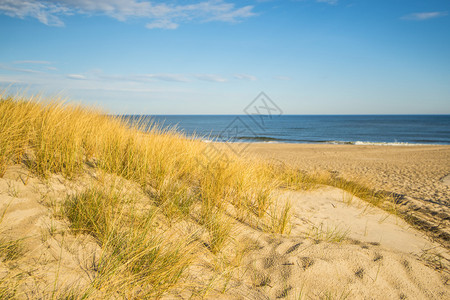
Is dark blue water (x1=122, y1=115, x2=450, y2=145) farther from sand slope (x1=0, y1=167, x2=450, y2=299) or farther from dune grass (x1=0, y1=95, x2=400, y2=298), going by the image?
sand slope (x1=0, y1=167, x2=450, y2=299)

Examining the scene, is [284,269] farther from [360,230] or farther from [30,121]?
[30,121]

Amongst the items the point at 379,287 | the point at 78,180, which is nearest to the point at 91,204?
the point at 78,180

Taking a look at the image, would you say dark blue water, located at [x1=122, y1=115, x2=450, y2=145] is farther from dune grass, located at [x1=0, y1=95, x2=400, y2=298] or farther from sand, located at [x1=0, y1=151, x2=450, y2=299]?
sand, located at [x1=0, y1=151, x2=450, y2=299]

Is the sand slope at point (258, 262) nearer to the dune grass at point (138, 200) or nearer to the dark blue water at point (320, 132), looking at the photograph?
the dune grass at point (138, 200)

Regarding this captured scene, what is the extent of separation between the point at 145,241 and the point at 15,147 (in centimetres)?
235

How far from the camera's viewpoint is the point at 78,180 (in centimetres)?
299

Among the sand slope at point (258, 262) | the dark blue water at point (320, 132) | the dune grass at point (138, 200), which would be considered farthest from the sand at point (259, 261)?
the dark blue water at point (320, 132)

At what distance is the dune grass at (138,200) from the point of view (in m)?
1.88

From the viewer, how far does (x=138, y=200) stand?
2.82 metres

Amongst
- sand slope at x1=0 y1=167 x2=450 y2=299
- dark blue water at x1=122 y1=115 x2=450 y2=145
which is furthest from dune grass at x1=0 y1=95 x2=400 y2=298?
dark blue water at x1=122 y1=115 x2=450 y2=145

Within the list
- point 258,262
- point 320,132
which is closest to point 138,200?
point 258,262

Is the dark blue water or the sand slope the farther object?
the dark blue water

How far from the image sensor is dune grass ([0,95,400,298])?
6.17 feet

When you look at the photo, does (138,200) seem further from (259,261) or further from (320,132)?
(320,132)
